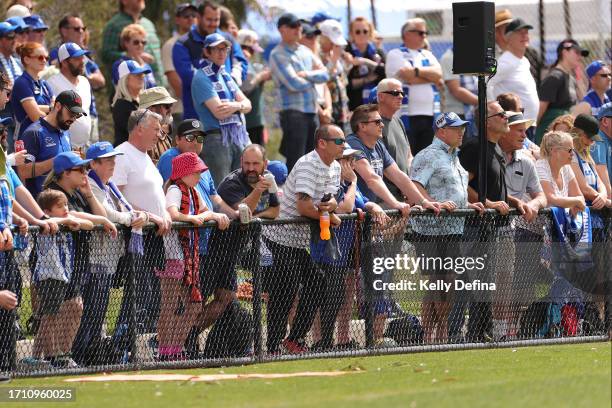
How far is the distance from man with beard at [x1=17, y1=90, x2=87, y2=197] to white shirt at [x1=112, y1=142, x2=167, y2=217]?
29.0 inches

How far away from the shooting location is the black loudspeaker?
45.0 feet

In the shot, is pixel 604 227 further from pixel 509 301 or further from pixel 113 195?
pixel 113 195

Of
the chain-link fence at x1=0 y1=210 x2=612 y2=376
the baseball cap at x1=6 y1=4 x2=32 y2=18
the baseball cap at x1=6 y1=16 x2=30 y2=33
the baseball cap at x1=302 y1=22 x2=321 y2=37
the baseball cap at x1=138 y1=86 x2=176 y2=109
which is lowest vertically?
the chain-link fence at x1=0 y1=210 x2=612 y2=376

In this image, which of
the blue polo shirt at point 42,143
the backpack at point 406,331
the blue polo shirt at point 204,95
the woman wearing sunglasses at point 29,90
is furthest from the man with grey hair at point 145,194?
the backpack at point 406,331

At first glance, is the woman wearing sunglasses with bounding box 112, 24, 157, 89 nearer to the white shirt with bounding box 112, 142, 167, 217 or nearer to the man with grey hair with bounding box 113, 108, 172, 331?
the man with grey hair with bounding box 113, 108, 172, 331

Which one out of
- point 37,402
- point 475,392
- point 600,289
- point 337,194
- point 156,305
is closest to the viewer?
point 475,392

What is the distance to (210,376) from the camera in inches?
438

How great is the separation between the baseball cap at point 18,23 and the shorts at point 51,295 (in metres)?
4.52

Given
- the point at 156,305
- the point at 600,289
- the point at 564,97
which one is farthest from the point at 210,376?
the point at 564,97

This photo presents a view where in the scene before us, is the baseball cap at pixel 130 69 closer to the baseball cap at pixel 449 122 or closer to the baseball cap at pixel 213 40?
the baseball cap at pixel 213 40

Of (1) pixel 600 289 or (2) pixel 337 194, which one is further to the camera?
(1) pixel 600 289

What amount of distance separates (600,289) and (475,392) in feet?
16.3

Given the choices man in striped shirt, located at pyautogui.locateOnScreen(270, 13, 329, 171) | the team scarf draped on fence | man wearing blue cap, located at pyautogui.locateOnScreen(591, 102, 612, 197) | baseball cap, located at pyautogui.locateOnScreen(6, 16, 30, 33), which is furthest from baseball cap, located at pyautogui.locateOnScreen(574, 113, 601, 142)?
baseball cap, located at pyautogui.locateOnScreen(6, 16, 30, 33)

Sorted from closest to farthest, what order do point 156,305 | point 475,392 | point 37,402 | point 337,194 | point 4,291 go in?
point 475,392 < point 37,402 < point 4,291 < point 156,305 < point 337,194
